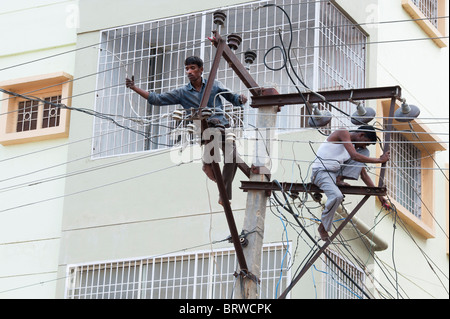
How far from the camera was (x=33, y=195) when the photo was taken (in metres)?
19.2

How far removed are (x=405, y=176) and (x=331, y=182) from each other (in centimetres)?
697

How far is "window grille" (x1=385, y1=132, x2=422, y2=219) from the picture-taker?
65.3 feet

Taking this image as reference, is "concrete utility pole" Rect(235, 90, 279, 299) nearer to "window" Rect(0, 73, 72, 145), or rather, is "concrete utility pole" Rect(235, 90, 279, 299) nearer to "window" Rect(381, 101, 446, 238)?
"window" Rect(381, 101, 446, 238)

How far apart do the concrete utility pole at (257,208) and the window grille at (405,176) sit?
19.6ft

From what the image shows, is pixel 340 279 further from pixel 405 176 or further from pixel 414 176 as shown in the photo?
pixel 414 176

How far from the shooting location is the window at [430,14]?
814 inches

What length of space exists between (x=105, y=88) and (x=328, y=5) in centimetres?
397

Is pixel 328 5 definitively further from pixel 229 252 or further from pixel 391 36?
pixel 229 252

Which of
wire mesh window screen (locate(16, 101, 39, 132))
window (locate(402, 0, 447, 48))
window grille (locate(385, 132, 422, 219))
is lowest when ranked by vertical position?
window grille (locate(385, 132, 422, 219))

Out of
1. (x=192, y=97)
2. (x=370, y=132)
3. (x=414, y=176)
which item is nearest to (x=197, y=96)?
(x=192, y=97)

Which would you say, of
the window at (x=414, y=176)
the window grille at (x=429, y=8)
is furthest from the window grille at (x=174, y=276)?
the window grille at (x=429, y=8)

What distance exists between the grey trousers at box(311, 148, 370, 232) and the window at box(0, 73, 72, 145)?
6.63 metres

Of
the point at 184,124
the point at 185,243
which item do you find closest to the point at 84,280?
the point at 185,243

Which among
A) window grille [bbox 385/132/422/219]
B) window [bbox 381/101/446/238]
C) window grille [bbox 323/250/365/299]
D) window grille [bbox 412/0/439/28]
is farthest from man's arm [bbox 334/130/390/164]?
window grille [bbox 412/0/439/28]
